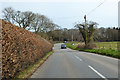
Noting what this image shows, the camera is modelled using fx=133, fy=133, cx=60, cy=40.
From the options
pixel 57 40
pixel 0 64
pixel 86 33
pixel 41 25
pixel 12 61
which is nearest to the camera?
pixel 0 64

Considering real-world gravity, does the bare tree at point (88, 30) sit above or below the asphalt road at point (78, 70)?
above

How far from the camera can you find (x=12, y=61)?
5.09 m

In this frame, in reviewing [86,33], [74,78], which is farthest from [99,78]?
[86,33]

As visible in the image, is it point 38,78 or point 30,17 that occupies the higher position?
point 30,17

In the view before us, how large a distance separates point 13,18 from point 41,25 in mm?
11038

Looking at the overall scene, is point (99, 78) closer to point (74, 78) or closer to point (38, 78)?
point (74, 78)

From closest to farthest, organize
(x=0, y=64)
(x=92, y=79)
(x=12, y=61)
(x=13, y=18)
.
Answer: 1. (x=0, y=64)
2. (x=12, y=61)
3. (x=92, y=79)
4. (x=13, y=18)

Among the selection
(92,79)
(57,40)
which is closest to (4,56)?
(92,79)

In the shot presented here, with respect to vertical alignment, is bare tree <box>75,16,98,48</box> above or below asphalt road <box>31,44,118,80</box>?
above

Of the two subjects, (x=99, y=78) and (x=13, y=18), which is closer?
(x=99, y=78)

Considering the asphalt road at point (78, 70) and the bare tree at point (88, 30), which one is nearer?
the asphalt road at point (78, 70)

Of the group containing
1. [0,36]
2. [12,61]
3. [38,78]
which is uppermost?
[0,36]

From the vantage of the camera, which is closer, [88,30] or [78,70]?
[78,70]

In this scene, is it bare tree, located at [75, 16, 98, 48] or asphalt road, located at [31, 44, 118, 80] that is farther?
bare tree, located at [75, 16, 98, 48]
